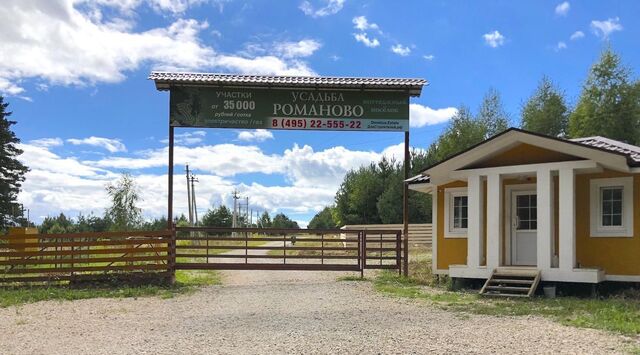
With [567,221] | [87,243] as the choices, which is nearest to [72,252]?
[87,243]

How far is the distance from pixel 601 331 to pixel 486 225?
599 centimetres

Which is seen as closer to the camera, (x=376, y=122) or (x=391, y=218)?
(x=376, y=122)

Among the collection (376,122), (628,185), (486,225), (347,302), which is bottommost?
(347,302)

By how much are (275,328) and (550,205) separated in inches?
286

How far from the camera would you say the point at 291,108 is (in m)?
16.5

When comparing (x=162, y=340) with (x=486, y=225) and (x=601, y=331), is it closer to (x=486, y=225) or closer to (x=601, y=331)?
(x=601, y=331)

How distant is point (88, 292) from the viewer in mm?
13711

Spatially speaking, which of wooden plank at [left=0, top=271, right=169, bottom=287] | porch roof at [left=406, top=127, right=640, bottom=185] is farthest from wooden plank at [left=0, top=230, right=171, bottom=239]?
porch roof at [left=406, top=127, right=640, bottom=185]

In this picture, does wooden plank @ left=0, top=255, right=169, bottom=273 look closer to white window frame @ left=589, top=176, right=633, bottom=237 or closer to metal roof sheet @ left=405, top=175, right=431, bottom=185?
metal roof sheet @ left=405, top=175, right=431, bottom=185

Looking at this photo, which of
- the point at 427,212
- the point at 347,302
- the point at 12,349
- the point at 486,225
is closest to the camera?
the point at 12,349

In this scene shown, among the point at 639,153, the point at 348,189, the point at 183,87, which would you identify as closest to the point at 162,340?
the point at 183,87

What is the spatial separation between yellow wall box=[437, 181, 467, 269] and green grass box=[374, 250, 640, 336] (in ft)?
2.64

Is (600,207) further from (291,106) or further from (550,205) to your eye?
(291,106)

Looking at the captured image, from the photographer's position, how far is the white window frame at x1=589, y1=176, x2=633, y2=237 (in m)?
12.7
